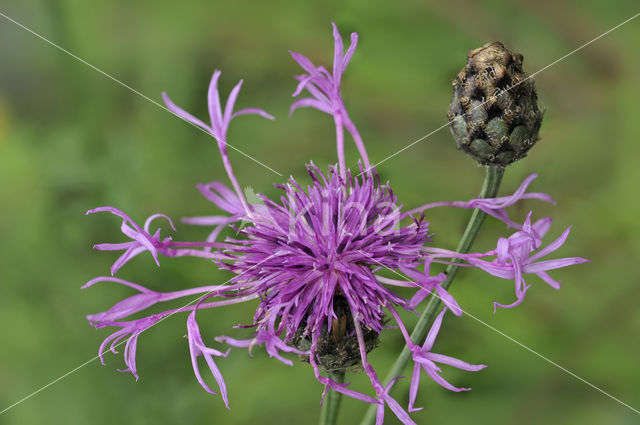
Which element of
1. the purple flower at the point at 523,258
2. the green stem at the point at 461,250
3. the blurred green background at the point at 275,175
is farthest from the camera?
the blurred green background at the point at 275,175

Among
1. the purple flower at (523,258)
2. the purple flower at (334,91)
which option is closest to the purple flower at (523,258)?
the purple flower at (523,258)

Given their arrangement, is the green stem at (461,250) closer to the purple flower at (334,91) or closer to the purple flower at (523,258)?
the purple flower at (523,258)

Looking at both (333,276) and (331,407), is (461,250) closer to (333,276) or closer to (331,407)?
(333,276)

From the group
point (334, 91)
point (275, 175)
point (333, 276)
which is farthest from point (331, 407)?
point (275, 175)

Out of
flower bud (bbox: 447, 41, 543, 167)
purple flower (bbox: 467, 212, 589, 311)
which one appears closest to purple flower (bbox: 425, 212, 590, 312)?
purple flower (bbox: 467, 212, 589, 311)

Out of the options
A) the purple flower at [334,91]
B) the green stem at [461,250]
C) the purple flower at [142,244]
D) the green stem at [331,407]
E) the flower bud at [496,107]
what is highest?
the flower bud at [496,107]

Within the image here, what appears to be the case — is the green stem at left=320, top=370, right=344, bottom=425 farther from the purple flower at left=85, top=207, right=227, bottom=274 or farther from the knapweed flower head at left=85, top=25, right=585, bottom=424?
the purple flower at left=85, top=207, right=227, bottom=274
